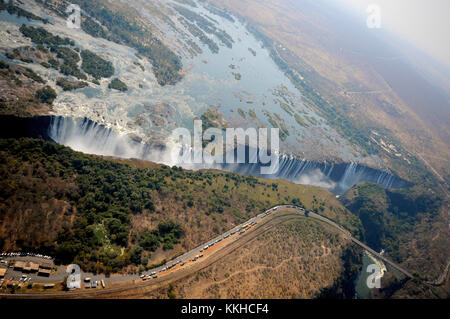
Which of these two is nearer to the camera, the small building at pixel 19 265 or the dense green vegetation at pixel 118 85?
the small building at pixel 19 265

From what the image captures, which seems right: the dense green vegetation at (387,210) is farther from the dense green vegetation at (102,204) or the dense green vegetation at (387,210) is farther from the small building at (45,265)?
the small building at (45,265)

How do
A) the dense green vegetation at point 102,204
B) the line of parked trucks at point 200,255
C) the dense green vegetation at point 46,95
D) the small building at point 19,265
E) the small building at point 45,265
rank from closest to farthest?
the small building at point 19,265 → the small building at point 45,265 → the dense green vegetation at point 102,204 → the line of parked trucks at point 200,255 → the dense green vegetation at point 46,95

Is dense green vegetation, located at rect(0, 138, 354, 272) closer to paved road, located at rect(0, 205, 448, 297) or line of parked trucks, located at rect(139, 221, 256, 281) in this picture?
paved road, located at rect(0, 205, 448, 297)

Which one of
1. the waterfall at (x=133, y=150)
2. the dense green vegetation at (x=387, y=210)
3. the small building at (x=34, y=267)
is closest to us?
the small building at (x=34, y=267)

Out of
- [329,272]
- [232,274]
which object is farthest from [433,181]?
[232,274]

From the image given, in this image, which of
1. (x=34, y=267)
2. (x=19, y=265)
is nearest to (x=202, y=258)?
(x=34, y=267)

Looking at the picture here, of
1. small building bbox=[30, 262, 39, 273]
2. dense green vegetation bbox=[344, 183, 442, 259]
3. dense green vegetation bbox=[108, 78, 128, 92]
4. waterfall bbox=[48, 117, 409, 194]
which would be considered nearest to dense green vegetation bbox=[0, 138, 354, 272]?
small building bbox=[30, 262, 39, 273]

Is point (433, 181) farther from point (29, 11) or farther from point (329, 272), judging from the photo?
point (29, 11)

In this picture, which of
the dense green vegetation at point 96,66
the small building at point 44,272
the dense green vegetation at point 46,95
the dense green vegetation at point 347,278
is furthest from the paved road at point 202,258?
the dense green vegetation at point 96,66
